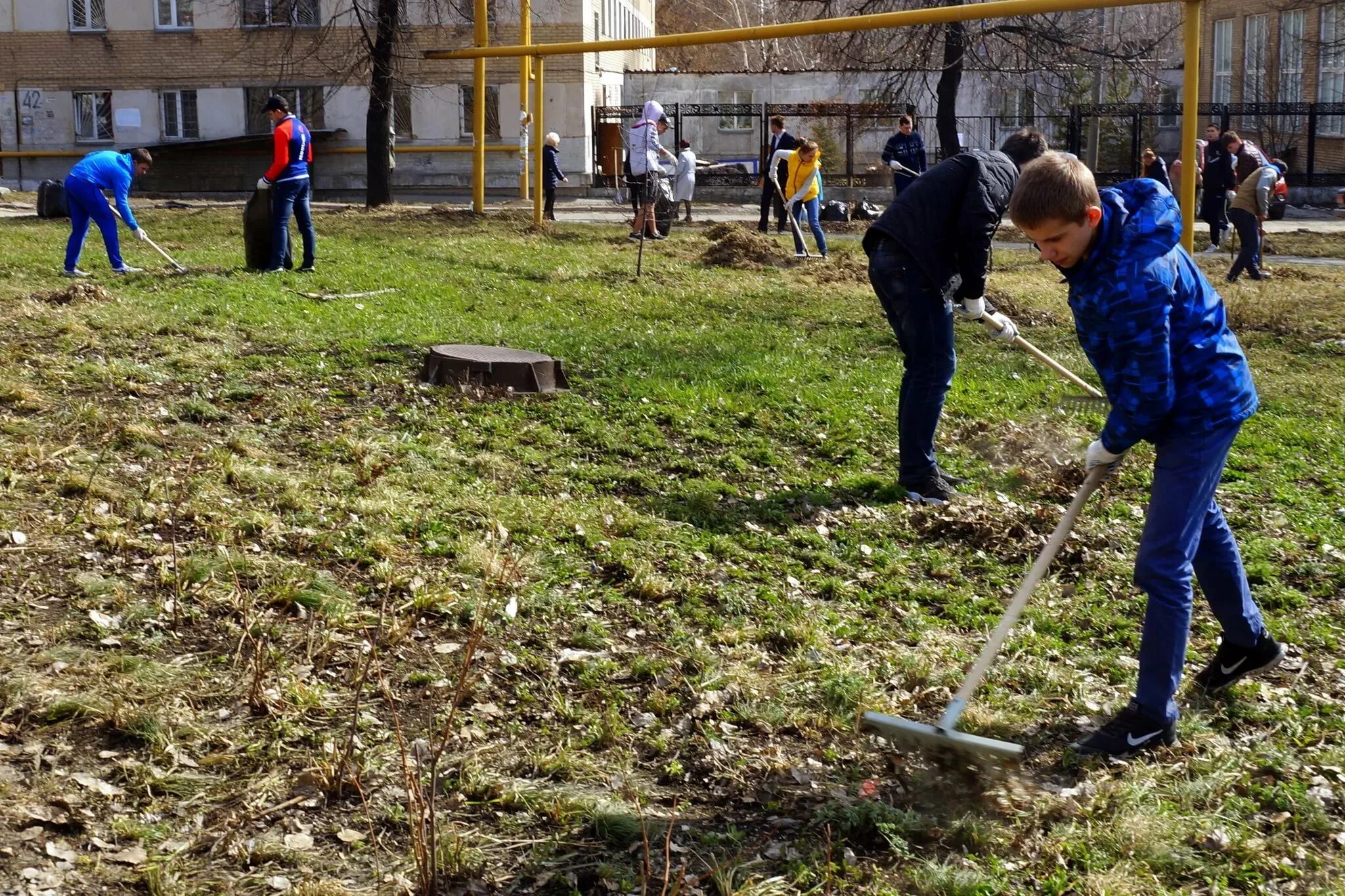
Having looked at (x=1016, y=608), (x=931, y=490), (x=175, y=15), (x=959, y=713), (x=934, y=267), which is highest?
(x=175, y=15)

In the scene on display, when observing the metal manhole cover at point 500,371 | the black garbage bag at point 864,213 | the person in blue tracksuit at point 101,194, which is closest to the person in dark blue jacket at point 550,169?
the black garbage bag at point 864,213

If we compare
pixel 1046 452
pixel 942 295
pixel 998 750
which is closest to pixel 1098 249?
pixel 998 750

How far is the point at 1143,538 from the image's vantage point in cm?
391

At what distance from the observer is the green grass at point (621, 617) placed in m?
3.56

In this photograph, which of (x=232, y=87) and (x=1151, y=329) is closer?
(x=1151, y=329)

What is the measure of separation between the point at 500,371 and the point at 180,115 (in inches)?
1288

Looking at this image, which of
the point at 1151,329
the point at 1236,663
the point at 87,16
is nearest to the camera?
the point at 1151,329

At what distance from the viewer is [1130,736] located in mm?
3980

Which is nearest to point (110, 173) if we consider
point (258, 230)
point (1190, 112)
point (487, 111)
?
point (258, 230)

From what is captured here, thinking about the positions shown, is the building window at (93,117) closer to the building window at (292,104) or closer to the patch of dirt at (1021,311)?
the building window at (292,104)

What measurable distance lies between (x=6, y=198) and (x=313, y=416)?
24592 millimetres

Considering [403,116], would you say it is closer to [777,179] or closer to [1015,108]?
[1015,108]

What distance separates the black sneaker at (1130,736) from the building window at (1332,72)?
112ft

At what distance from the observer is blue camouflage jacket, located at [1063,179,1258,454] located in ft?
12.2
